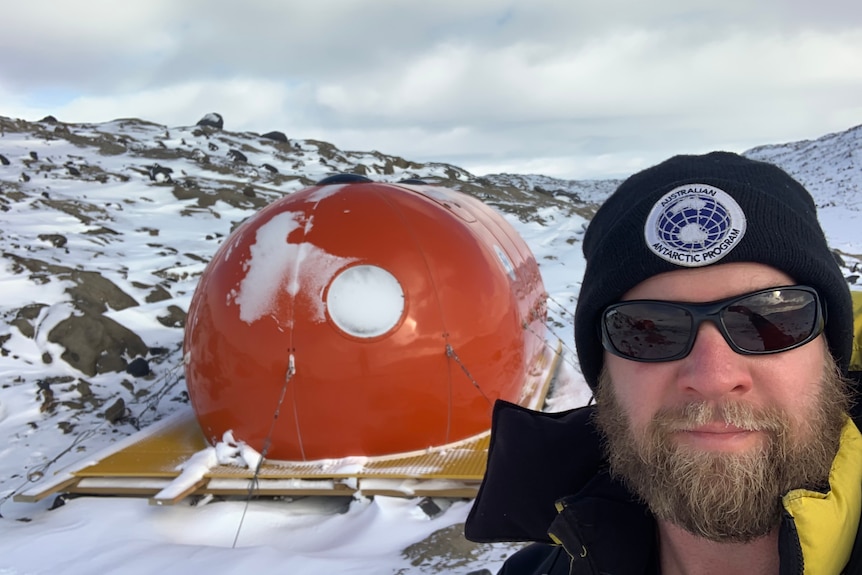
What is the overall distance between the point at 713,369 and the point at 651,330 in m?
0.15

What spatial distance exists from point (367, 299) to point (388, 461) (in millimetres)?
1181

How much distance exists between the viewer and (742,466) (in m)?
1.25

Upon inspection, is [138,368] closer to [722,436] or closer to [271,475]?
[271,475]

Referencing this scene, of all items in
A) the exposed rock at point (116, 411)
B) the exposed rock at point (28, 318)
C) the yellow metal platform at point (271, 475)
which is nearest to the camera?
the yellow metal platform at point (271, 475)

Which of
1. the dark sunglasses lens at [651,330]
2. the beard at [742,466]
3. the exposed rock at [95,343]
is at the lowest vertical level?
the exposed rock at [95,343]

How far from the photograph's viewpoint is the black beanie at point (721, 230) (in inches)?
51.5

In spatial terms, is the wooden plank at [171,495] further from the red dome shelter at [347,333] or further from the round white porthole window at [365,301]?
the round white porthole window at [365,301]

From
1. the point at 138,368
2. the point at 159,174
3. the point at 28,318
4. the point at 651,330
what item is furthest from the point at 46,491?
the point at 159,174

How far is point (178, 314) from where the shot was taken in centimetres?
859

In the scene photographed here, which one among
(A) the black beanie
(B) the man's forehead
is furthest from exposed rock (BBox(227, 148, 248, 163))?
(B) the man's forehead

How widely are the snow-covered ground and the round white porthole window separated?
1198 millimetres

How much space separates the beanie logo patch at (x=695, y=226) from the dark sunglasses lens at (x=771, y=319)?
0.40 ft

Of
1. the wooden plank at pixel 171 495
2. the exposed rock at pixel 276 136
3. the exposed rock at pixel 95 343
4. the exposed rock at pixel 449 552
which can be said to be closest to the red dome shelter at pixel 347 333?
the wooden plank at pixel 171 495

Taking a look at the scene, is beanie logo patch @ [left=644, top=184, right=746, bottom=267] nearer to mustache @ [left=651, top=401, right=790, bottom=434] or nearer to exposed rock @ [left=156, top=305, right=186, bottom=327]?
mustache @ [left=651, top=401, right=790, bottom=434]
